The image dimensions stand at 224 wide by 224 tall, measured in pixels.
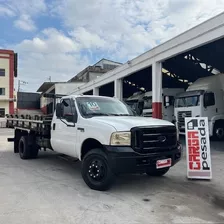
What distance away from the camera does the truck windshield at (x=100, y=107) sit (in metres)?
5.80

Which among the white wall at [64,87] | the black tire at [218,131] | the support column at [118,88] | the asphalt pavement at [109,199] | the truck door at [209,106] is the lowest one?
the asphalt pavement at [109,199]

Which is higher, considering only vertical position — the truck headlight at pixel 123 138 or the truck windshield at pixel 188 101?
the truck windshield at pixel 188 101

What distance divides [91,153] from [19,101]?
38.9 meters

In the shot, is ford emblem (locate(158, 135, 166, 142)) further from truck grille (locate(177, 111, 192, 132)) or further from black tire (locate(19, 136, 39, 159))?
truck grille (locate(177, 111, 192, 132))

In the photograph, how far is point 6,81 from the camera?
43750 millimetres

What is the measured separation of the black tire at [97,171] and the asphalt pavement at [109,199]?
0.16m

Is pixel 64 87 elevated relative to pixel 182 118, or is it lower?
elevated

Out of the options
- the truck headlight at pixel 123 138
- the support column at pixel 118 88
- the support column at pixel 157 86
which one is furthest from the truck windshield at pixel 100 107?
the support column at pixel 118 88

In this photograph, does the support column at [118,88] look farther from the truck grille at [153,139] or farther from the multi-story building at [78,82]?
the truck grille at [153,139]

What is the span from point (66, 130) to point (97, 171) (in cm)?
154

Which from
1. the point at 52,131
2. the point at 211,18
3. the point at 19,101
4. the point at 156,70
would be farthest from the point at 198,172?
the point at 19,101

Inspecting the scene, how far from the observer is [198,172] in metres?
6.02

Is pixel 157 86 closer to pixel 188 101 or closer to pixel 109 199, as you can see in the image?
pixel 188 101

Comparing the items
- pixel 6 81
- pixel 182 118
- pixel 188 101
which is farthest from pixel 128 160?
pixel 6 81
